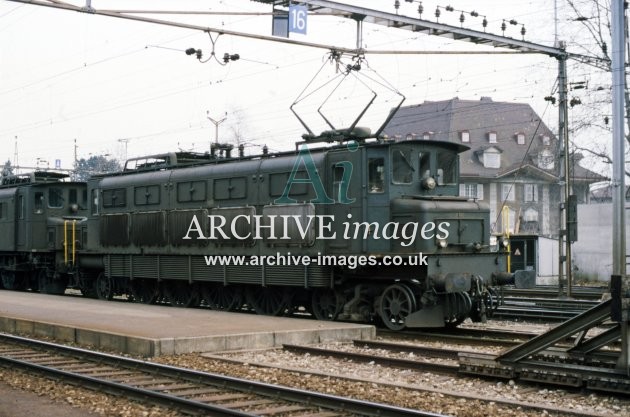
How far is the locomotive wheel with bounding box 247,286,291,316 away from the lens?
17.8m

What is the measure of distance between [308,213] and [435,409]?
854 centimetres

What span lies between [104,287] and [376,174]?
1137 cm

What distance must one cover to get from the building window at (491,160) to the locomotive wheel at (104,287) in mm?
46306

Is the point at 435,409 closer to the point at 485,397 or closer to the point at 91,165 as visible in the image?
the point at 485,397

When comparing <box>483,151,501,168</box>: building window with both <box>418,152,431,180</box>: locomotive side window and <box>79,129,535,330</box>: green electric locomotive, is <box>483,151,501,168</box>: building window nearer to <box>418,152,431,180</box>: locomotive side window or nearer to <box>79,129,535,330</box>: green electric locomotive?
<box>79,129,535,330</box>: green electric locomotive

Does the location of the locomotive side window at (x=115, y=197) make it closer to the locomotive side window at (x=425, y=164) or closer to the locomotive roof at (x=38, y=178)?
the locomotive roof at (x=38, y=178)

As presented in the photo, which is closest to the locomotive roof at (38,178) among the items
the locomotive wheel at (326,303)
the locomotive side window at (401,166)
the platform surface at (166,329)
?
the platform surface at (166,329)

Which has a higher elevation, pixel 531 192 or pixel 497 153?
pixel 497 153

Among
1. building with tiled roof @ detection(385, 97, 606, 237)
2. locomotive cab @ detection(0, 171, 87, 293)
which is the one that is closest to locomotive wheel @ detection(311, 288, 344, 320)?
locomotive cab @ detection(0, 171, 87, 293)

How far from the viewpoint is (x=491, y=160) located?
6569 cm

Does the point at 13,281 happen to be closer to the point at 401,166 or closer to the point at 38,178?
the point at 38,178

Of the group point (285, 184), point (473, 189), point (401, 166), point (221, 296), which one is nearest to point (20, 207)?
point (221, 296)

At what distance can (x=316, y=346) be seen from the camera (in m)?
13.3

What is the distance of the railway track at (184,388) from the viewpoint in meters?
8.34
